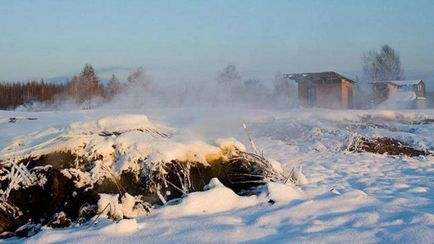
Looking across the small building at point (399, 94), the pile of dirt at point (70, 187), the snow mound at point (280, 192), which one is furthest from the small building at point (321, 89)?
the pile of dirt at point (70, 187)

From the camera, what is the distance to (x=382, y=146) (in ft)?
39.1

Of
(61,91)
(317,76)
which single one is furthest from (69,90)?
(317,76)

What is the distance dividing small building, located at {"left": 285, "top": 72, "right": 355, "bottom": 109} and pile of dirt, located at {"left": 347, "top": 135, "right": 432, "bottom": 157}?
968 inches

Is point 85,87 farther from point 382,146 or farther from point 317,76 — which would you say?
point 382,146

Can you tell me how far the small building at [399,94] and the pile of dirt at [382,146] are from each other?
106 ft

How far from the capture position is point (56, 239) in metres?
3.46

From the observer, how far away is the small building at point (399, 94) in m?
43.2

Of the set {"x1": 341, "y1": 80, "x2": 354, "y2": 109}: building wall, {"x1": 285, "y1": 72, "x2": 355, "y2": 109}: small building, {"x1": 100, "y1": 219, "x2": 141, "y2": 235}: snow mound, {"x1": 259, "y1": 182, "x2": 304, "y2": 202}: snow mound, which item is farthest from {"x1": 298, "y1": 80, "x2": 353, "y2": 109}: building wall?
{"x1": 100, "y1": 219, "x2": 141, "y2": 235}: snow mound

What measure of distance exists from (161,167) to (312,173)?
171 inches

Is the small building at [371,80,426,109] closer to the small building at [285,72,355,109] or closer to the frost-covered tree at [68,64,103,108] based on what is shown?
the small building at [285,72,355,109]

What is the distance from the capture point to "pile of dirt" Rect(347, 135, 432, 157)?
11273mm

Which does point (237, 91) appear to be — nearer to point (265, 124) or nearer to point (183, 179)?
point (265, 124)

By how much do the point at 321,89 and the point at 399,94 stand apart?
13208 mm

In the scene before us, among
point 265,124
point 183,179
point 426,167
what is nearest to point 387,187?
point 426,167
